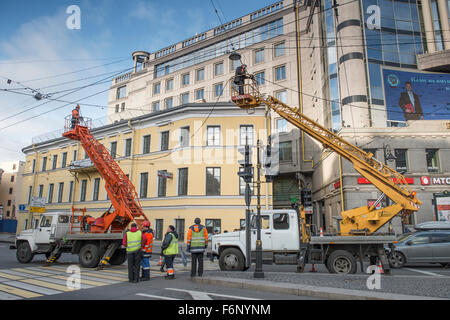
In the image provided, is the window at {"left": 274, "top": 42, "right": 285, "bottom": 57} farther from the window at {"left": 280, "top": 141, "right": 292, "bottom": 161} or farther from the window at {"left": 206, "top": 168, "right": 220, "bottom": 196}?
the window at {"left": 206, "top": 168, "right": 220, "bottom": 196}

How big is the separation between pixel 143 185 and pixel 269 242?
19079 millimetres

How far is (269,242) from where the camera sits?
1195 centimetres

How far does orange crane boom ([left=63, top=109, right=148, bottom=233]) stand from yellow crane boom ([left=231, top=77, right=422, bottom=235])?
7.47m

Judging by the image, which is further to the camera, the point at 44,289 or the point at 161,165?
the point at 161,165

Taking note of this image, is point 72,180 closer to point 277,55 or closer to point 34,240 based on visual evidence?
point 34,240

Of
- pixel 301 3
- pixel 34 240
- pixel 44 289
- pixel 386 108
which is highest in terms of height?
pixel 301 3

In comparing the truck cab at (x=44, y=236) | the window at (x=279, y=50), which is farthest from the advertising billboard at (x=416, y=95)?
the truck cab at (x=44, y=236)

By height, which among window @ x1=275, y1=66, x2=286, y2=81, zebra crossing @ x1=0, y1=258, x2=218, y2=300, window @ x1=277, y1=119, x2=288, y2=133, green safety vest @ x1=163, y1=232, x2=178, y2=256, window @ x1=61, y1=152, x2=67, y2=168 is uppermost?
window @ x1=275, y1=66, x2=286, y2=81

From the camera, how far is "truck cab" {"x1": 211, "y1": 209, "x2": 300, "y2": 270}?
38.7 feet

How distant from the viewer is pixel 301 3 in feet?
114

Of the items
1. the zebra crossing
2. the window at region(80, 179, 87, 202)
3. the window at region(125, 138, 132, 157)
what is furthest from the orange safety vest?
the window at region(80, 179, 87, 202)
